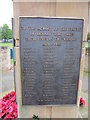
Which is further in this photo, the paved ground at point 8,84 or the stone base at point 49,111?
the paved ground at point 8,84

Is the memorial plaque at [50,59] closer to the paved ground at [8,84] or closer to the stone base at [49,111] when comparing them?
the stone base at [49,111]

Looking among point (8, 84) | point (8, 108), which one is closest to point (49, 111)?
point (8, 108)

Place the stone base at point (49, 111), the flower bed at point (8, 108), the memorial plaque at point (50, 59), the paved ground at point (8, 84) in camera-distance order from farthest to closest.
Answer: the paved ground at point (8, 84) → the flower bed at point (8, 108) → the stone base at point (49, 111) → the memorial plaque at point (50, 59)

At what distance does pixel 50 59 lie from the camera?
2.16 m

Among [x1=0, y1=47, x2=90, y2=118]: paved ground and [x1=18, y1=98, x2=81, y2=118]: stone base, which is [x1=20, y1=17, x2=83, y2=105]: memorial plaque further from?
[x1=0, y1=47, x2=90, y2=118]: paved ground

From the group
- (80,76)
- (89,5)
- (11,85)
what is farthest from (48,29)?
(11,85)

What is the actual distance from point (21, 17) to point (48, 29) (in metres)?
0.50

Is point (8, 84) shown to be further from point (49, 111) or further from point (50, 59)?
point (50, 59)

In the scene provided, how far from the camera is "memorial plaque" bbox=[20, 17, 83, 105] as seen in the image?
6.70 feet

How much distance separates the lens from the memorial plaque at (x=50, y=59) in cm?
204

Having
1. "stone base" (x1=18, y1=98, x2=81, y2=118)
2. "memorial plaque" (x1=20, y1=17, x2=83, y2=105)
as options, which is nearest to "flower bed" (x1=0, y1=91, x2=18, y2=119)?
"stone base" (x1=18, y1=98, x2=81, y2=118)

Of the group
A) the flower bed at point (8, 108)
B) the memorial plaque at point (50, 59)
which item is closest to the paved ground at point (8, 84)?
the memorial plaque at point (50, 59)

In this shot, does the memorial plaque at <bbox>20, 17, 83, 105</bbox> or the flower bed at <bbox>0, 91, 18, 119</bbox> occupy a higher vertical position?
the memorial plaque at <bbox>20, 17, 83, 105</bbox>

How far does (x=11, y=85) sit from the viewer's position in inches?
201
